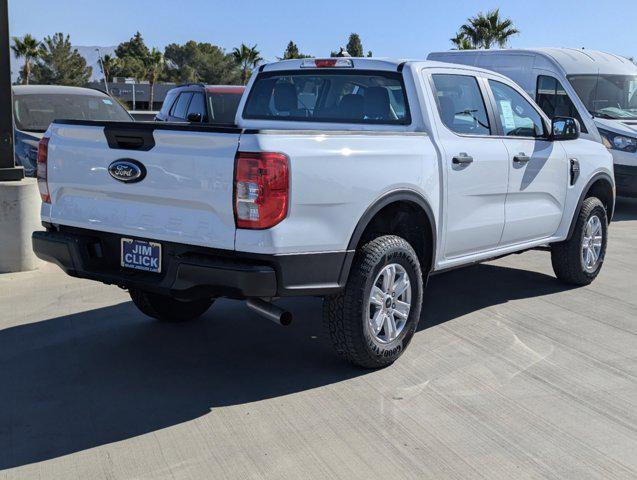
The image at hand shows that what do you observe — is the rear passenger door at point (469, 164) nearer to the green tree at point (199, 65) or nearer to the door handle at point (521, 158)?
the door handle at point (521, 158)

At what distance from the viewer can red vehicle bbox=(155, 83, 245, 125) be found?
40.5 feet

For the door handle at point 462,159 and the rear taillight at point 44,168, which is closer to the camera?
the rear taillight at point 44,168

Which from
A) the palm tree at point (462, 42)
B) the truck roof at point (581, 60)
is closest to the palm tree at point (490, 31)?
the palm tree at point (462, 42)

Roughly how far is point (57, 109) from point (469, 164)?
7.35 metres

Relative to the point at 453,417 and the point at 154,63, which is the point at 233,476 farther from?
the point at 154,63

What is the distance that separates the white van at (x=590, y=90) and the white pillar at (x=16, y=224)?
25.6ft

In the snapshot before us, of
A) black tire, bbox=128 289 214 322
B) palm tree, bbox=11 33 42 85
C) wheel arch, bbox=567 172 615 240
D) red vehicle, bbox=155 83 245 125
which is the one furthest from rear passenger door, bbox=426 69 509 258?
palm tree, bbox=11 33 42 85

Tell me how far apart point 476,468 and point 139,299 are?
115 inches

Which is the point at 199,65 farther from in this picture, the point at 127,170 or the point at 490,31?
the point at 127,170

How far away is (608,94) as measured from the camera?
479 inches

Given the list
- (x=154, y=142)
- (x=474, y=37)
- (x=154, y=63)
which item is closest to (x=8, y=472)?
(x=154, y=142)

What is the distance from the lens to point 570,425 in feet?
13.3

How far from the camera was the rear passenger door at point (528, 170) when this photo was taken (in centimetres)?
597

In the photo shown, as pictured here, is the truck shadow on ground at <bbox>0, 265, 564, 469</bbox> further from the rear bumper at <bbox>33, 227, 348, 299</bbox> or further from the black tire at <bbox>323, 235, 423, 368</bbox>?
the rear bumper at <bbox>33, 227, 348, 299</bbox>
